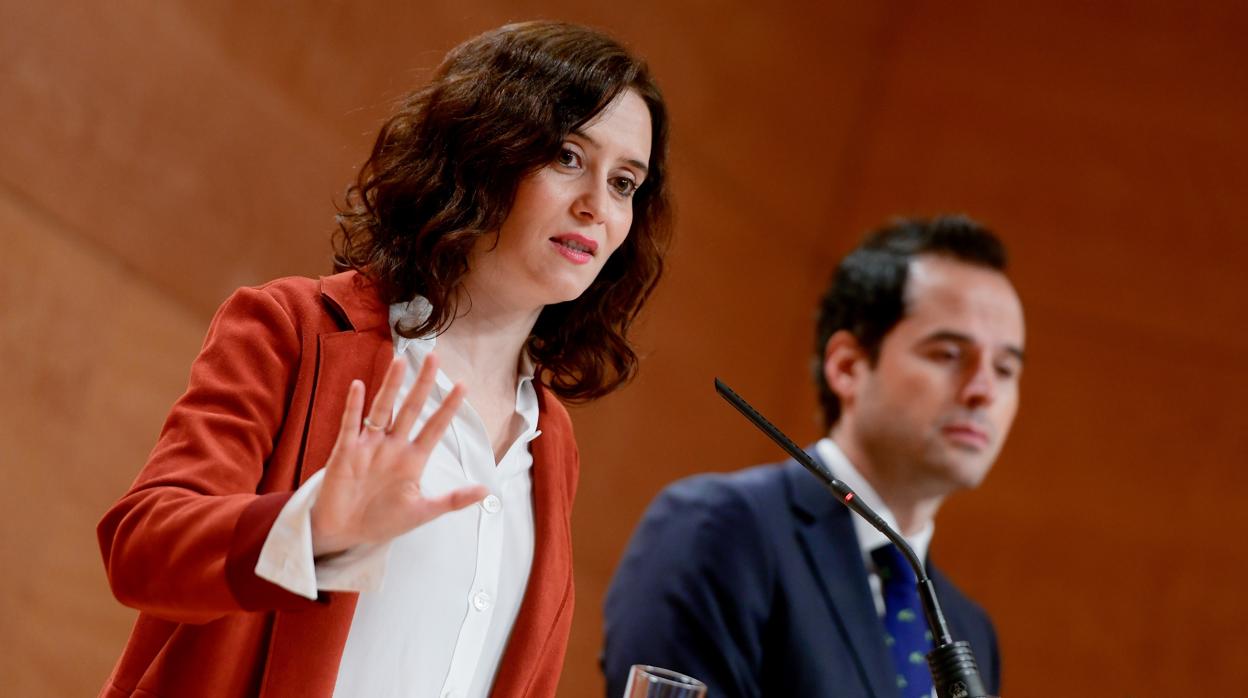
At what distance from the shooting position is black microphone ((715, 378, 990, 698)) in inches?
51.2

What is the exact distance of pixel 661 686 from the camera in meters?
1.13

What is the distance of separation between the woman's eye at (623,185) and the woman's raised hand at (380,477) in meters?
0.49

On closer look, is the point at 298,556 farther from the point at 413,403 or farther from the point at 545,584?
the point at 545,584

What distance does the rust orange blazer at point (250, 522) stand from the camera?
3.51ft

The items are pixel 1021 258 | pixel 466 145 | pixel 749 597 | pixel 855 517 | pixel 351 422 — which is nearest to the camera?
pixel 351 422

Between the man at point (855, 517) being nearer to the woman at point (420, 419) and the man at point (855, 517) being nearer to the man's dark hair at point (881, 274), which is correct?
the man's dark hair at point (881, 274)

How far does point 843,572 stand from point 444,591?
1004 millimetres

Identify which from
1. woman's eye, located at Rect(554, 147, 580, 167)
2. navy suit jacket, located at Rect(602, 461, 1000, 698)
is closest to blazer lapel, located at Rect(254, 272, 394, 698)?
woman's eye, located at Rect(554, 147, 580, 167)

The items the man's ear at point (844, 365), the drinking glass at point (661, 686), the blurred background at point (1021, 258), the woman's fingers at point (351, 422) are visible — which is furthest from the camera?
the blurred background at point (1021, 258)

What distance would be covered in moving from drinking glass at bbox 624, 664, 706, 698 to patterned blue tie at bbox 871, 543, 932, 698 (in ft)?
3.26

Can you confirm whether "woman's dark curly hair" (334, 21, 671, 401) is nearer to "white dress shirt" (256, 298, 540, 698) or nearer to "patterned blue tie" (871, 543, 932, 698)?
"white dress shirt" (256, 298, 540, 698)

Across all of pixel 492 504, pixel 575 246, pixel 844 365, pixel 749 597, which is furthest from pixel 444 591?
pixel 844 365

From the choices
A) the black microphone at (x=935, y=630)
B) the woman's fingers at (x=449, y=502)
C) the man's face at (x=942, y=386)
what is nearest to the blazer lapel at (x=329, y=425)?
the woman's fingers at (x=449, y=502)

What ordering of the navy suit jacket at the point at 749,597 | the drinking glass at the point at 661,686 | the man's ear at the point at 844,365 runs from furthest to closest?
the man's ear at the point at 844,365 < the navy suit jacket at the point at 749,597 < the drinking glass at the point at 661,686
